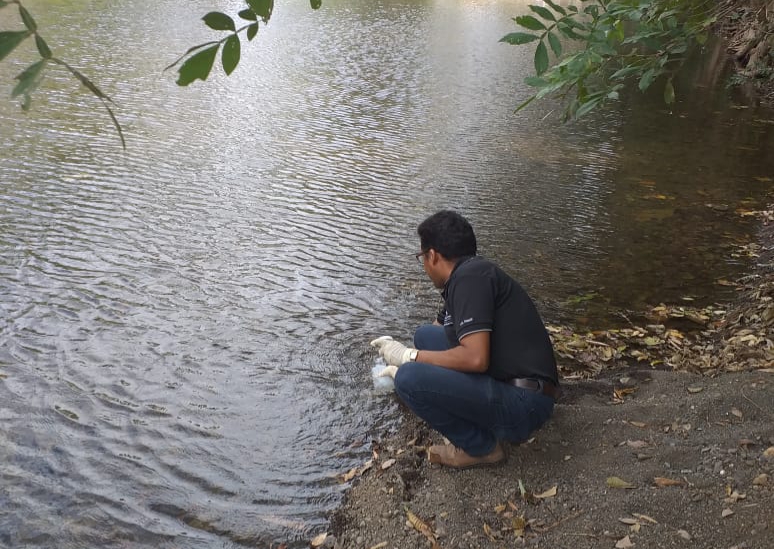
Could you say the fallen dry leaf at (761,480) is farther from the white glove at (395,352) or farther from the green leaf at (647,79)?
the green leaf at (647,79)

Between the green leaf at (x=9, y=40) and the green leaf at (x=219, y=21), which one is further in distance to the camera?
the green leaf at (x=219, y=21)

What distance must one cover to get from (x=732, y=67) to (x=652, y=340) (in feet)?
60.1

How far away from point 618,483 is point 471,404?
0.77 m

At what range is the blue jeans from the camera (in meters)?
3.38

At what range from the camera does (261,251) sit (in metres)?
7.05

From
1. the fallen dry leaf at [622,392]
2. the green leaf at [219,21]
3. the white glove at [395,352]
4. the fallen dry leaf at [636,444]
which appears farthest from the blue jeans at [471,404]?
the green leaf at [219,21]

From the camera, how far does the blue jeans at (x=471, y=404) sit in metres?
3.38

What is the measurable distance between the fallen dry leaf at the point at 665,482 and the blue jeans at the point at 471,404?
0.57 meters

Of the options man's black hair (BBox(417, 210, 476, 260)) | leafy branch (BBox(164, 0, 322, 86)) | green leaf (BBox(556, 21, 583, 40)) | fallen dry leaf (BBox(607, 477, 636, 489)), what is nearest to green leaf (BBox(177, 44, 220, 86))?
leafy branch (BBox(164, 0, 322, 86))

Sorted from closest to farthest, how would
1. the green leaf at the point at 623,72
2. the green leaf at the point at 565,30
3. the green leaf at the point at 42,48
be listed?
the green leaf at the point at 42,48
the green leaf at the point at 565,30
the green leaf at the point at 623,72

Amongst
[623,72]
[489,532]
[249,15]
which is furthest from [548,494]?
[249,15]

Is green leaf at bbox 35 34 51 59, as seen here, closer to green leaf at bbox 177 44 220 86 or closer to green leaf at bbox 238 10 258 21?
green leaf at bbox 177 44 220 86

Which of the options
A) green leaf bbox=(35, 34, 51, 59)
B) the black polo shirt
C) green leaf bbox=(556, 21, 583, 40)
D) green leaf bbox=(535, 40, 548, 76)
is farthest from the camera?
green leaf bbox=(556, 21, 583, 40)

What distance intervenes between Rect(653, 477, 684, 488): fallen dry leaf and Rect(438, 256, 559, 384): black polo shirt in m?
0.64
